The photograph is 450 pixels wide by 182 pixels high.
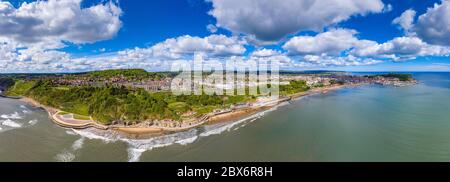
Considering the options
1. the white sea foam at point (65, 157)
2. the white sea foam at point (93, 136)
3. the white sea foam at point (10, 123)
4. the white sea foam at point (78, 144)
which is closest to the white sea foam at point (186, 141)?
the white sea foam at point (93, 136)

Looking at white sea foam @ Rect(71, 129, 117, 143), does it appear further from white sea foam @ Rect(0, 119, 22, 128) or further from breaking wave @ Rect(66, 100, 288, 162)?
white sea foam @ Rect(0, 119, 22, 128)

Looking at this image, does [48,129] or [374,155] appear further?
[48,129]

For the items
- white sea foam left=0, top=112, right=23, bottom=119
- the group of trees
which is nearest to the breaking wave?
the group of trees

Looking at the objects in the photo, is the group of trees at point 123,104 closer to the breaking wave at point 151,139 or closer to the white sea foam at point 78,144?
the breaking wave at point 151,139

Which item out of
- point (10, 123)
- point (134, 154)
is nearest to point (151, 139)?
point (134, 154)

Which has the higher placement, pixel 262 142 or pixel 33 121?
pixel 33 121

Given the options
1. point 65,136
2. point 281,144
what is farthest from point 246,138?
point 65,136

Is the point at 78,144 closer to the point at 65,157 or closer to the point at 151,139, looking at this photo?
the point at 65,157
